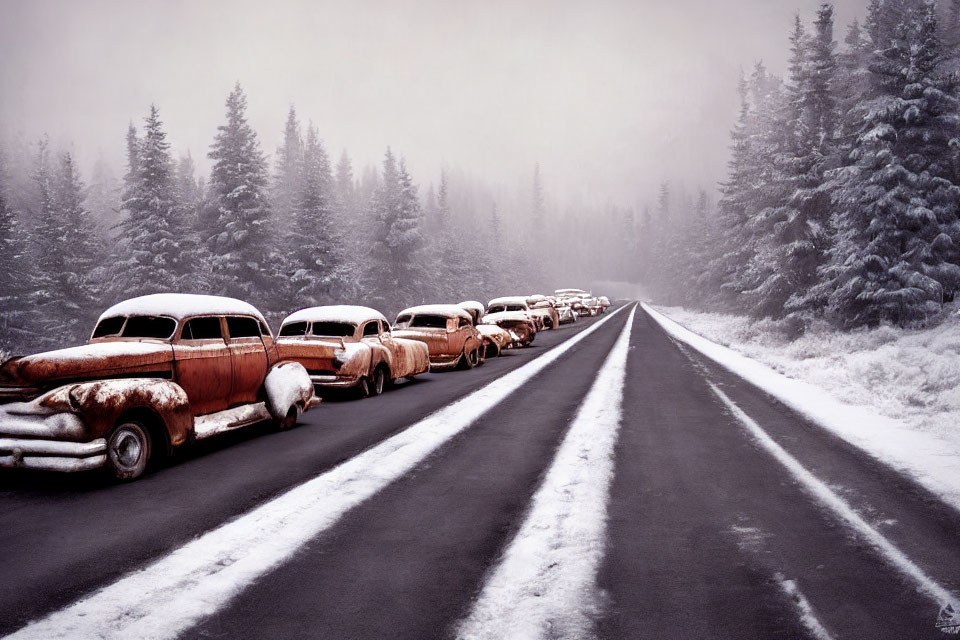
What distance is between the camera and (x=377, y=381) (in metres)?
11.1

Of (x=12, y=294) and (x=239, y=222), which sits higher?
(x=239, y=222)

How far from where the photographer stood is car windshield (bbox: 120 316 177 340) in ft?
21.1

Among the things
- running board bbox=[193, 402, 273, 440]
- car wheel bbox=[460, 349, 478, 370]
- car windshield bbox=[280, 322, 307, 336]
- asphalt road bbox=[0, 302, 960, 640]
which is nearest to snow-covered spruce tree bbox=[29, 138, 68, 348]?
car wheel bbox=[460, 349, 478, 370]

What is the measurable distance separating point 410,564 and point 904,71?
867 inches

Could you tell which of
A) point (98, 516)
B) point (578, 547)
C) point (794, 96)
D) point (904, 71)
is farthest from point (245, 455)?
point (794, 96)

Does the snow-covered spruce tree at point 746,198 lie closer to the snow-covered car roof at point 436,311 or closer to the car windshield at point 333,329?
the snow-covered car roof at point 436,311

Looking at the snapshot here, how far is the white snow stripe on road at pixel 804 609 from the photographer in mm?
2795

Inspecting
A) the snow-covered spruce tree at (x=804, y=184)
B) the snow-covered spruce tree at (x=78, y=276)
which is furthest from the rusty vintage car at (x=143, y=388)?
the snow-covered spruce tree at (x=78, y=276)

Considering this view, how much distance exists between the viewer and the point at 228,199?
3259cm

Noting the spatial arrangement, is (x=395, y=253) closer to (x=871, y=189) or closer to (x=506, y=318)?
(x=506, y=318)

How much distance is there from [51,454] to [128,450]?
63 centimetres

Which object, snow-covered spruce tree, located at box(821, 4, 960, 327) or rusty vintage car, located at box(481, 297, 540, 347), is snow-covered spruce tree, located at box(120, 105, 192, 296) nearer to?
rusty vintage car, located at box(481, 297, 540, 347)

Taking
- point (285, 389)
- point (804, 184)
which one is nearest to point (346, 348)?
point (285, 389)

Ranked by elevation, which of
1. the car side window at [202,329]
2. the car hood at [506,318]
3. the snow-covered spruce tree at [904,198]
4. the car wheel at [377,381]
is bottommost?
the car wheel at [377,381]
